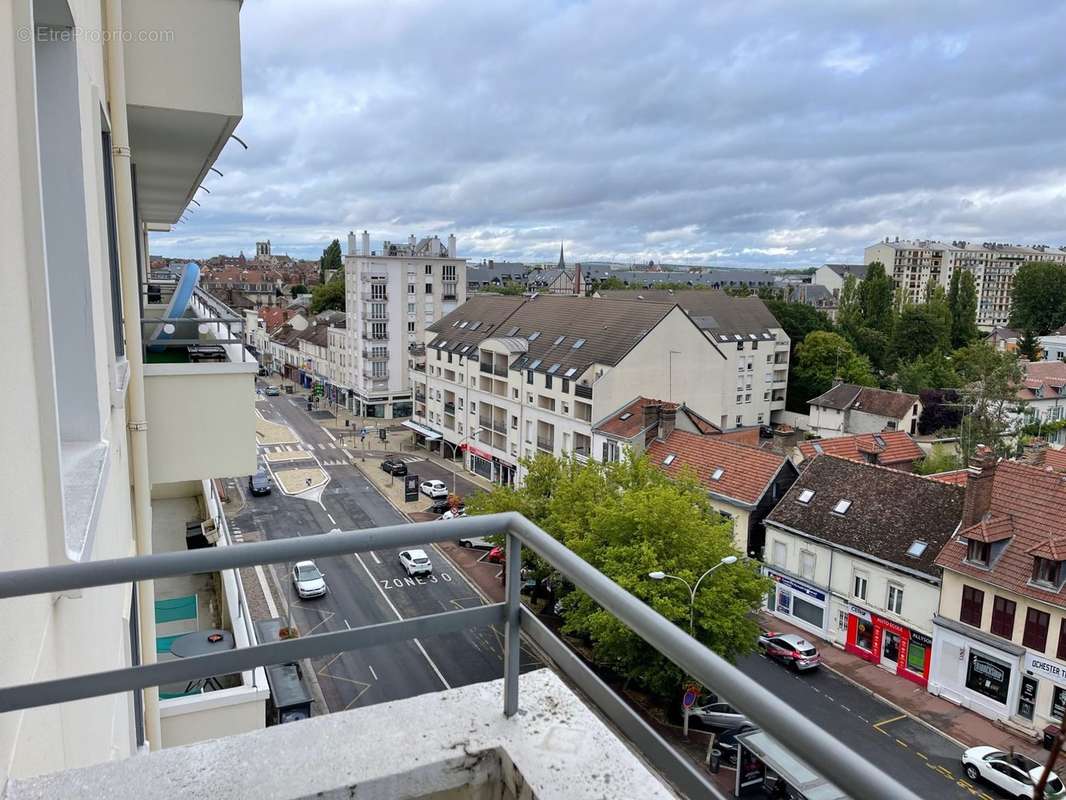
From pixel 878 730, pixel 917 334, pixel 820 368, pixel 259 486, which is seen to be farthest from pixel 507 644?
pixel 917 334

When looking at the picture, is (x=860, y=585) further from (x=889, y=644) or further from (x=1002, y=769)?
(x=1002, y=769)

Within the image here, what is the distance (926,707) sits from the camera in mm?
20484

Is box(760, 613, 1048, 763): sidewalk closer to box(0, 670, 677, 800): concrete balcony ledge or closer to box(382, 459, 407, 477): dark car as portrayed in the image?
box(0, 670, 677, 800): concrete balcony ledge

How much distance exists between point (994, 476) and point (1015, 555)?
8.38 feet

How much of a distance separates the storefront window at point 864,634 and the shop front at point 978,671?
6.85ft

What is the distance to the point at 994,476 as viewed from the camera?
70.8 feet

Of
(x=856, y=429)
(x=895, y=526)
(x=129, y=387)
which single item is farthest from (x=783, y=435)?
(x=129, y=387)

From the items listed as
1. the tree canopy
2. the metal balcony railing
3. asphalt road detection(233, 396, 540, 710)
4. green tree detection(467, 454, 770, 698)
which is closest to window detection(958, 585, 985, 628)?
green tree detection(467, 454, 770, 698)

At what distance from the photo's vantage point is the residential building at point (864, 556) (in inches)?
861

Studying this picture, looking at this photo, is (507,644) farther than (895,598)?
No

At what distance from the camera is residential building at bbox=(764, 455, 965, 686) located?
21.9 m

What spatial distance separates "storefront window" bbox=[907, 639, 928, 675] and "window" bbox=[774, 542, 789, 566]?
4602 mm

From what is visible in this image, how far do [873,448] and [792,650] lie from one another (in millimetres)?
12275

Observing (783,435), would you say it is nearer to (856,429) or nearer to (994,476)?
(856,429)
